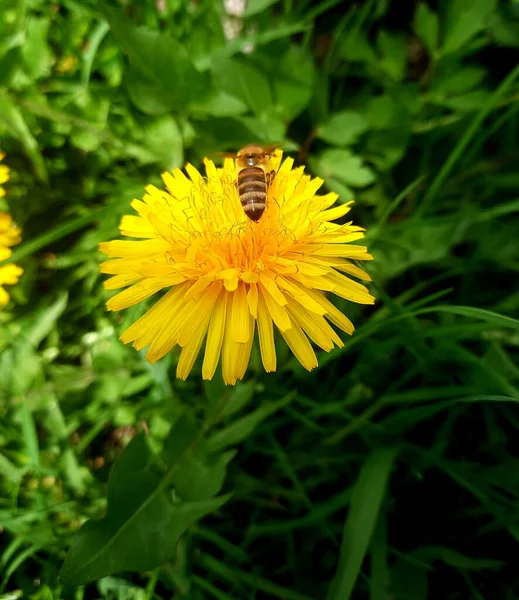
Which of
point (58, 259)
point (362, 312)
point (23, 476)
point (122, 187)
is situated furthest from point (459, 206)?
point (23, 476)

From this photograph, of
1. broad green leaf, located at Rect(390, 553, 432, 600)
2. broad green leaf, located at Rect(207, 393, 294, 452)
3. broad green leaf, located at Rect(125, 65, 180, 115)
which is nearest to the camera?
broad green leaf, located at Rect(207, 393, 294, 452)

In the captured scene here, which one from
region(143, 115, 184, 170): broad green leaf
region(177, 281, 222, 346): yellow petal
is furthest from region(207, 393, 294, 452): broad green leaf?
region(143, 115, 184, 170): broad green leaf

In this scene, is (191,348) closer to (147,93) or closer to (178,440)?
(178,440)

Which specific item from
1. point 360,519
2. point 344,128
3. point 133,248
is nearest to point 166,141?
point 344,128

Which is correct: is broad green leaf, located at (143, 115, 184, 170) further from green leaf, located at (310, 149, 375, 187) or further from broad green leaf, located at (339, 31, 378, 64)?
broad green leaf, located at (339, 31, 378, 64)

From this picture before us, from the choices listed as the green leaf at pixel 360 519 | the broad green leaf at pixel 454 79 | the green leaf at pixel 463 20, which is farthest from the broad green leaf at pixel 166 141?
the green leaf at pixel 360 519

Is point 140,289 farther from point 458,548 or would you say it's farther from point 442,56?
point 442,56
